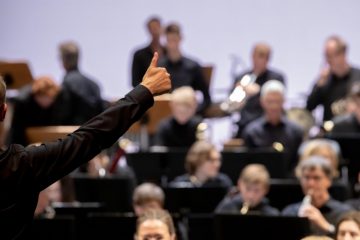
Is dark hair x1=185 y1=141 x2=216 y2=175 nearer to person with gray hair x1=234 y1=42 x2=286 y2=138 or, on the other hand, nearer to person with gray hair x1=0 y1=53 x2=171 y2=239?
person with gray hair x1=234 y1=42 x2=286 y2=138

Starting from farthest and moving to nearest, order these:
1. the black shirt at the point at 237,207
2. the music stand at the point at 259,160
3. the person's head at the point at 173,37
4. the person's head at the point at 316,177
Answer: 1. the person's head at the point at 173,37
2. the music stand at the point at 259,160
3. the black shirt at the point at 237,207
4. the person's head at the point at 316,177

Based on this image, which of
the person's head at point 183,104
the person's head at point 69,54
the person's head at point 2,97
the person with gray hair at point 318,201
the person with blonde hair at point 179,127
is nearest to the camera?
the person's head at point 2,97

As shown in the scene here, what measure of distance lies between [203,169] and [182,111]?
1.38 m

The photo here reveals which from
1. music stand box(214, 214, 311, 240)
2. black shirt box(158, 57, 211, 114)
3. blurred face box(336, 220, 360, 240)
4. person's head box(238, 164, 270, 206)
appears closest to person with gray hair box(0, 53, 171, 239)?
blurred face box(336, 220, 360, 240)

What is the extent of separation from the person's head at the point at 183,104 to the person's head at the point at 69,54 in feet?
3.72

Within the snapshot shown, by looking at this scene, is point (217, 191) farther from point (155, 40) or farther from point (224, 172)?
point (155, 40)

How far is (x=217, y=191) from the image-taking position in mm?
7594

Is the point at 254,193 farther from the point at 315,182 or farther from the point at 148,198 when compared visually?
the point at 148,198

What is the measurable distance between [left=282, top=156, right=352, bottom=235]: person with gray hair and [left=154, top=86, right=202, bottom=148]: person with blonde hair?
2.38m

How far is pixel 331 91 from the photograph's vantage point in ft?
32.2

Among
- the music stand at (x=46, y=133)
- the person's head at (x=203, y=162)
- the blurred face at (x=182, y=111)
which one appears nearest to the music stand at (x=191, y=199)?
the person's head at (x=203, y=162)

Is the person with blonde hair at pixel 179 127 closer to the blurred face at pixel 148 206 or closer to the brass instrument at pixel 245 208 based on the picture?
the brass instrument at pixel 245 208

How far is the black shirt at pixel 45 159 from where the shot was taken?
3525mm

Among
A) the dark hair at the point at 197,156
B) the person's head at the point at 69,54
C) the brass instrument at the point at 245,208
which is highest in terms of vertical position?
the person's head at the point at 69,54
